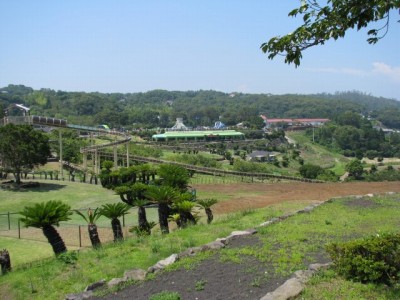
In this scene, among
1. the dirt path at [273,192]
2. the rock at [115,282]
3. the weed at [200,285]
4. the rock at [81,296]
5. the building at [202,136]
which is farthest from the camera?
the building at [202,136]

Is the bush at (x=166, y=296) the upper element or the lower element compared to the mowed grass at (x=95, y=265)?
upper

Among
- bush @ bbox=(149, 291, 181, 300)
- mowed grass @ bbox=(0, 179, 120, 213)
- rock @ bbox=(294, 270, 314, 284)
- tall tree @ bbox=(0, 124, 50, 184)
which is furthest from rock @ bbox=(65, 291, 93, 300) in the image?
tall tree @ bbox=(0, 124, 50, 184)

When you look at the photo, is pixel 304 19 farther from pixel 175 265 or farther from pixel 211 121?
pixel 211 121

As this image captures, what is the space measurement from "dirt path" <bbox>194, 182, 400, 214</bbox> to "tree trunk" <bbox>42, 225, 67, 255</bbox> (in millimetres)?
9726

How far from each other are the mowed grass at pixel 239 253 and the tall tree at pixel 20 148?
22.3 meters

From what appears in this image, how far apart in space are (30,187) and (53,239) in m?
21.7

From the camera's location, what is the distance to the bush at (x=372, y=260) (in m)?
7.54

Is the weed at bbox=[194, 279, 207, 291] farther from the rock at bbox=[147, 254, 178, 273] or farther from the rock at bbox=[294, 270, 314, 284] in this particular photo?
the rock at bbox=[294, 270, 314, 284]

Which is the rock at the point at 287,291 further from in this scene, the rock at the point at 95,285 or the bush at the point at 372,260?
the rock at the point at 95,285

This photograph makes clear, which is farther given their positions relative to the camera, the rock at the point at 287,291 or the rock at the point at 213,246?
the rock at the point at 213,246

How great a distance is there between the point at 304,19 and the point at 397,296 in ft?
15.0

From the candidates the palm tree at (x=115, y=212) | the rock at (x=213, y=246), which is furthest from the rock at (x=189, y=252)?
the palm tree at (x=115, y=212)

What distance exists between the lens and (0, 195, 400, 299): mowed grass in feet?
30.1

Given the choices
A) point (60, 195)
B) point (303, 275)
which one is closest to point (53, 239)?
point (303, 275)
